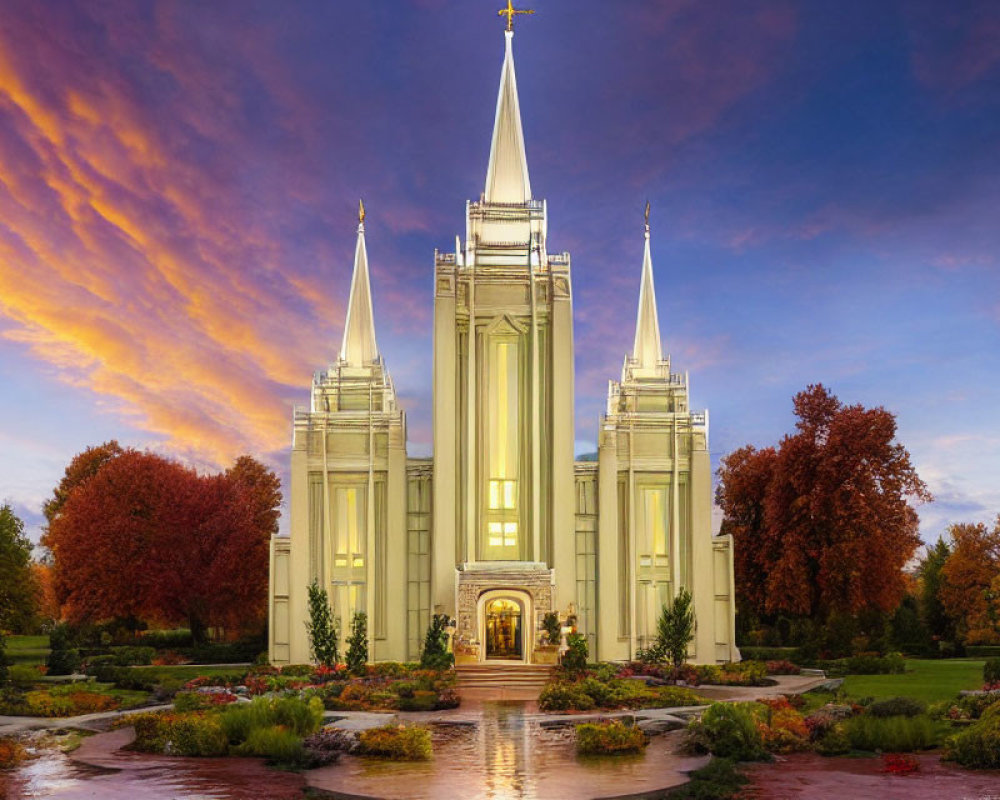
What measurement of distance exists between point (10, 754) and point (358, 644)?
20.9 m

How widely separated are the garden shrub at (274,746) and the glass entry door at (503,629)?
2315 centimetres

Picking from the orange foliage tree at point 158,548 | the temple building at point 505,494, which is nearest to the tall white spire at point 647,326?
the temple building at point 505,494

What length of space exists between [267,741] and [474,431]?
2554 cm

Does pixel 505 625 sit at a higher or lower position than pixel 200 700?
higher

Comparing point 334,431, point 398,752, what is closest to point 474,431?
point 334,431

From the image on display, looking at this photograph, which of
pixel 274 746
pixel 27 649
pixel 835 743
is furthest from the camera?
pixel 27 649

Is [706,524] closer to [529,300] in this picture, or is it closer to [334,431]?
[529,300]

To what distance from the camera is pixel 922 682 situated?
35.0 m

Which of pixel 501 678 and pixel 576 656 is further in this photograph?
pixel 501 678

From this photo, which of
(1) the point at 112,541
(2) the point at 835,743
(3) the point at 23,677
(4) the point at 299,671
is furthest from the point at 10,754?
(1) the point at 112,541

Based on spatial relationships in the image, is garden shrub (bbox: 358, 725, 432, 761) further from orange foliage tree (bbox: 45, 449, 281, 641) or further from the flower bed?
orange foliage tree (bbox: 45, 449, 281, 641)

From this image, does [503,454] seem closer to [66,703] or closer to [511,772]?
[66,703]

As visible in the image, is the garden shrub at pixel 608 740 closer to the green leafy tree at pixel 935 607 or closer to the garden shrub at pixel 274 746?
the garden shrub at pixel 274 746

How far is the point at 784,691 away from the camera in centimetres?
3291
